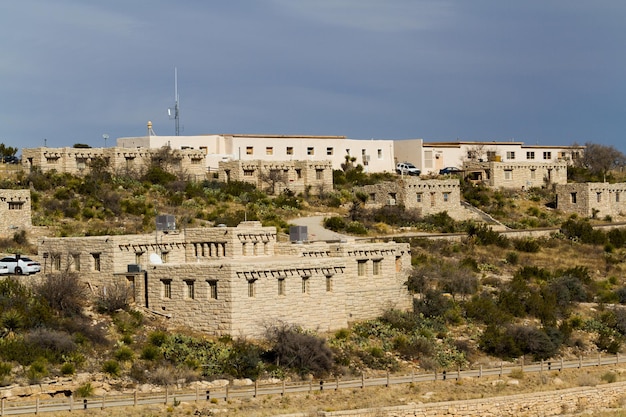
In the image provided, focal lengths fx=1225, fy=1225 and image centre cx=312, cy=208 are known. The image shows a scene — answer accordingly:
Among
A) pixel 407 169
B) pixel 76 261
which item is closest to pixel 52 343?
pixel 76 261

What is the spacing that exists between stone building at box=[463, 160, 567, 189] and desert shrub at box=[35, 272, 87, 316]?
48.5 metres

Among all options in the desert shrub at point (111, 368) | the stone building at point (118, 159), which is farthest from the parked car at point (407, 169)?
the desert shrub at point (111, 368)

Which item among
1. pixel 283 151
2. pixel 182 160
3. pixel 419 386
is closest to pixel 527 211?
pixel 283 151

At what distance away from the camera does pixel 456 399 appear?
42312mm

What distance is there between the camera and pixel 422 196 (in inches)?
3130

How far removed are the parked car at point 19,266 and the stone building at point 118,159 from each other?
2734 cm

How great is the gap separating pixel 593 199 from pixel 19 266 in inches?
1801

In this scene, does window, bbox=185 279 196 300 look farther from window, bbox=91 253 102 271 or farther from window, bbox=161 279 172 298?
window, bbox=91 253 102 271

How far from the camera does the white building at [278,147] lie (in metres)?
86.5

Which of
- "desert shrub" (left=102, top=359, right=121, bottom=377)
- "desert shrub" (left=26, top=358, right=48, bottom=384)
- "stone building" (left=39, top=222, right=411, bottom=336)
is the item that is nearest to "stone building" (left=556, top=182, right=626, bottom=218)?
"stone building" (left=39, top=222, right=411, bottom=336)

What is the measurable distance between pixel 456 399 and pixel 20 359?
1502 centimetres

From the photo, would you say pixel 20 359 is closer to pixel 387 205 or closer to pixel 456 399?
pixel 456 399

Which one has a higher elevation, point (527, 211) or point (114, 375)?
point (527, 211)

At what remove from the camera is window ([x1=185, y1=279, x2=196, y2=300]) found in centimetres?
4684
